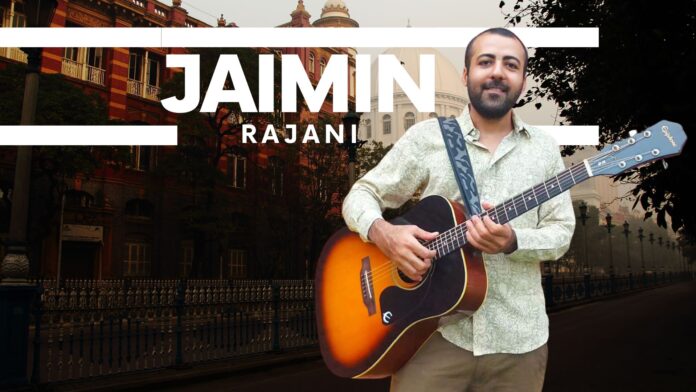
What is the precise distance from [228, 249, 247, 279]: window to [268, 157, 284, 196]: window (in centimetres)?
402

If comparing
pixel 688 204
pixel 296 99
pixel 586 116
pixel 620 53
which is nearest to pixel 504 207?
pixel 620 53

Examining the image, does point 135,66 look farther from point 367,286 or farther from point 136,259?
point 367,286

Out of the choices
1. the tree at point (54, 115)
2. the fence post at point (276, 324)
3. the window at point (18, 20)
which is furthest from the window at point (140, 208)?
the fence post at point (276, 324)

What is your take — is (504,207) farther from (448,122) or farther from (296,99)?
(296,99)

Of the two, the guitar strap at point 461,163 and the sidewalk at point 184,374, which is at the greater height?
the guitar strap at point 461,163

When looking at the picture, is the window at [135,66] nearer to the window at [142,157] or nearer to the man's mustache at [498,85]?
the window at [142,157]

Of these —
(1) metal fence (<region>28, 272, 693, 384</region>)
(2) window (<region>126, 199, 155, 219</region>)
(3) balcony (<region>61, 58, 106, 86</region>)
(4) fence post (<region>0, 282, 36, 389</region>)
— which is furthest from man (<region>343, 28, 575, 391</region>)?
(2) window (<region>126, 199, 155, 219</region>)

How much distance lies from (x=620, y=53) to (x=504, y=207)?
7.00 meters

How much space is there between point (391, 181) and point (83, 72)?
1049 inches

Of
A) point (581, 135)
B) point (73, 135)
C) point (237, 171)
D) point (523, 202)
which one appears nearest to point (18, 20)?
point (73, 135)

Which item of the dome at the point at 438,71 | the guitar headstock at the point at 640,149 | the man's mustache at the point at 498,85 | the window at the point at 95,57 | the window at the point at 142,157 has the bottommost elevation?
the guitar headstock at the point at 640,149

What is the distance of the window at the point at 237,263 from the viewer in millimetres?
31497

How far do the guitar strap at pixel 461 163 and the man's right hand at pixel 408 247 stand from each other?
6.6 inches

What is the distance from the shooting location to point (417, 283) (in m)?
1.95
